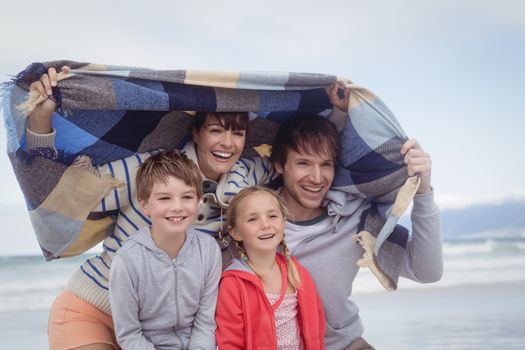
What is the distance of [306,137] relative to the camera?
2.68m

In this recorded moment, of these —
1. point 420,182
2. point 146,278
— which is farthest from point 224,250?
point 420,182

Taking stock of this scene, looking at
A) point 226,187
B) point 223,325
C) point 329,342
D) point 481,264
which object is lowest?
point 481,264

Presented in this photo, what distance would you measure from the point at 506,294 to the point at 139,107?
5873 millimetres

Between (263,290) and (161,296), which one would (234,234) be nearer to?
(263,290)

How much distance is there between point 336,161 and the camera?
9.09 ft

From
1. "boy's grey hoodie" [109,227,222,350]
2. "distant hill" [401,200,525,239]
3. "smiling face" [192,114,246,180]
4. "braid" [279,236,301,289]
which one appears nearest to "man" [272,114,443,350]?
"braid" [279,236,301,289]

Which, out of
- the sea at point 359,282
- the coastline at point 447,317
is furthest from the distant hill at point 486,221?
the coastline at point 447,317

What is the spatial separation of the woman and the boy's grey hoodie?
22cm

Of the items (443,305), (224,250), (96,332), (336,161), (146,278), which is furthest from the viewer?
(443,305)

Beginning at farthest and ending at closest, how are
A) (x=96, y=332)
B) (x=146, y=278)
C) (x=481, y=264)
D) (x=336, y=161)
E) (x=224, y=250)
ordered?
(x=481, y=264)
(x=336, y=161)
(x=224, y=250)
(x=96, y=332)
(x=146, y=278)

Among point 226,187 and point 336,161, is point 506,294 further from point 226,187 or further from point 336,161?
point 226,187

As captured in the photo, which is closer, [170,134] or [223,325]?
[223,325]

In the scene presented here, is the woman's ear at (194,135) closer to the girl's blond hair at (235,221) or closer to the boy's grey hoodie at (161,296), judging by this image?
the girl's blond hair at (235,221)

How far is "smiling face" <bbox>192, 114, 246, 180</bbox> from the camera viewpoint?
2467 mm
